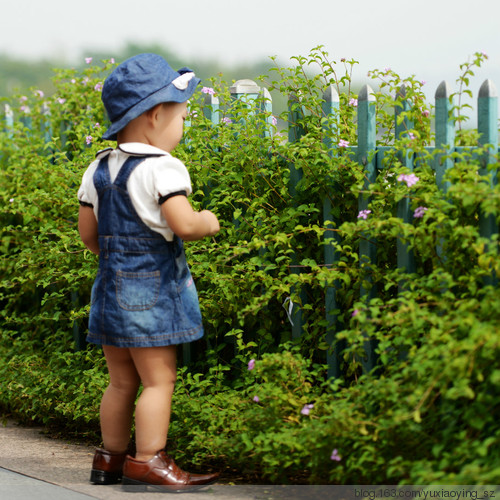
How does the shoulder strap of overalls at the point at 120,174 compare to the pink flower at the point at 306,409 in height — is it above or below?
above

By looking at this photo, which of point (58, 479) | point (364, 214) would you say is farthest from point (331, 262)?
point (58, 479)

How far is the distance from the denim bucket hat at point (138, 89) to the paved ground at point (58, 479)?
4.88 ft

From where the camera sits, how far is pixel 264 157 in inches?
166

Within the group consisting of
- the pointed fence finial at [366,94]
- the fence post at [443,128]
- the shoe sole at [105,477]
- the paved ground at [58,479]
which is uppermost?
the pointed fence finial at [366,94]

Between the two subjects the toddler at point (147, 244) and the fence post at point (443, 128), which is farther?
the fence post at point (443, 128)

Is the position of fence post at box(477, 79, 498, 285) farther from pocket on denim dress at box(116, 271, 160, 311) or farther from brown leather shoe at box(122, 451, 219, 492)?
brown leather shoe at box(122, 451, 219, 492)

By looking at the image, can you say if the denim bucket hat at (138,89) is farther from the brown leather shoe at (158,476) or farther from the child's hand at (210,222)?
the brown leather shoe at (158,476)

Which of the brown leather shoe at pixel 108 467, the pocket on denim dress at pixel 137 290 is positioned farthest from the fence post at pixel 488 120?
the brown leather shoe at pixel 108 467

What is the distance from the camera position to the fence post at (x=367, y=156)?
12.1ft

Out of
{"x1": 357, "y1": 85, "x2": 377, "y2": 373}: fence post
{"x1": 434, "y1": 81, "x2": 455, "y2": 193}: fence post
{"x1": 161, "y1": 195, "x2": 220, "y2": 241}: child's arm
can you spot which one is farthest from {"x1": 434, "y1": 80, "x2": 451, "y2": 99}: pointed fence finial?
{"x1": 161, "y1": 195, "x2": 220, "y2": 241}: child's arm

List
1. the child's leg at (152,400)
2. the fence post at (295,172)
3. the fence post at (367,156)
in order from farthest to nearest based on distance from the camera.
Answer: the fence post at (295,172) < the fence post at (367,156) < the child's leg at (152,400)

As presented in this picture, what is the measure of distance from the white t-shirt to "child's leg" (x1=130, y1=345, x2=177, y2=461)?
1.58 feet

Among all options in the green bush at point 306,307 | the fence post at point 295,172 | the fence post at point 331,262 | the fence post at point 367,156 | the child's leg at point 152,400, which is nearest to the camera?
the green bush at point 306,307

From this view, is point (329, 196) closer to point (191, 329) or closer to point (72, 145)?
point (191, 329)
